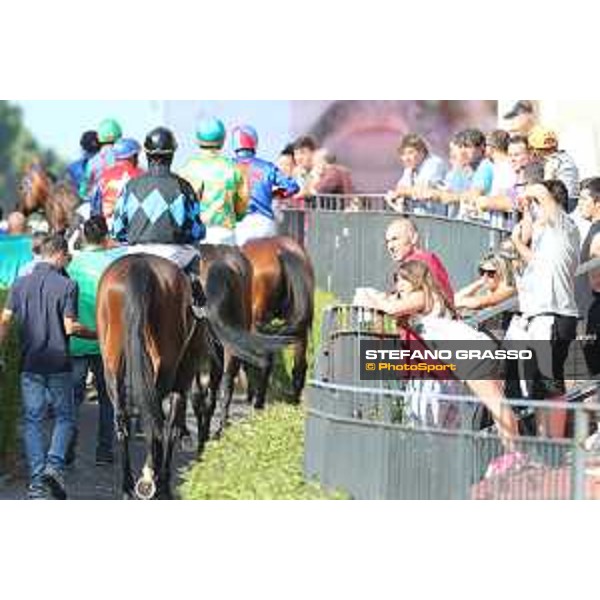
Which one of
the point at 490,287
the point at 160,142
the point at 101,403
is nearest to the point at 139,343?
the point at 160,142

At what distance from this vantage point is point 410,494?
1221 cm

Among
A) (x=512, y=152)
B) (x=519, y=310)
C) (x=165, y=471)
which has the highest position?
(x=512, y=152)

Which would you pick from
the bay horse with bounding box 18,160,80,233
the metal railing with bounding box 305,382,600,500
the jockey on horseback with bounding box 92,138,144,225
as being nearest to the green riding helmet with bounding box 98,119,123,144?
the bay horse with bounding box 18,160,80,233

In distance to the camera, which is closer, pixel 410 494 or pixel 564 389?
pixel 410 494

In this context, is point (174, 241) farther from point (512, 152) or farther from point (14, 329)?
point (512, 152)

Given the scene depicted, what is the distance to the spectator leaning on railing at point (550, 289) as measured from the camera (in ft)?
45.1

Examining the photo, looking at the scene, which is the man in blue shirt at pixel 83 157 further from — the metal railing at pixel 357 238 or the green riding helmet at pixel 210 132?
the green riding helmet at pixel 210 132

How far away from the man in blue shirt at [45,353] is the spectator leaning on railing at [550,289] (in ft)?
8.90

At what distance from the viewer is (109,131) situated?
70.4 ft

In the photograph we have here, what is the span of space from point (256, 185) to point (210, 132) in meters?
1.07

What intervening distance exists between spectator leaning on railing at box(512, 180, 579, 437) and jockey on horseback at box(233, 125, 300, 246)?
4.78m

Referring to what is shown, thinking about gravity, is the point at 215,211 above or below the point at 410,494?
above

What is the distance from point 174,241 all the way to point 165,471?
1.58 m
